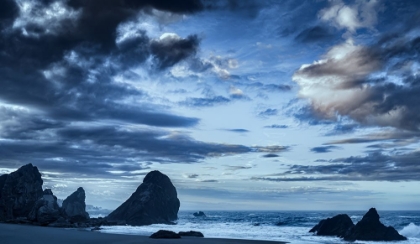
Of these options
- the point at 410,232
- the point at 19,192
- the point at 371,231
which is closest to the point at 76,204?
the point at 19,192

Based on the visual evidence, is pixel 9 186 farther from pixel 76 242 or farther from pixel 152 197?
pixel 76 242

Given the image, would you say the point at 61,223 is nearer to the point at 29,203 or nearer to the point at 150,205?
the point at 29,203

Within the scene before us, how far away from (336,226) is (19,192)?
235ft

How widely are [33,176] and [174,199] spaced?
52544mm

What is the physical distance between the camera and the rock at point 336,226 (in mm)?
60969

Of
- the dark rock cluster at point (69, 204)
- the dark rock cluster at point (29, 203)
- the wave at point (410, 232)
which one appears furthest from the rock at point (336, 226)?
the dark rock cluster at point (29, 203)

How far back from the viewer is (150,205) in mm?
110875

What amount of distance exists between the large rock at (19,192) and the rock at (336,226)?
67411 mm

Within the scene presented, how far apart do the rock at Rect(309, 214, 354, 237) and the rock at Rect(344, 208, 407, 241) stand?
410 cm

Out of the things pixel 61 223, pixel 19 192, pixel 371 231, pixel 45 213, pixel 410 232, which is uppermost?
pixel 19 192

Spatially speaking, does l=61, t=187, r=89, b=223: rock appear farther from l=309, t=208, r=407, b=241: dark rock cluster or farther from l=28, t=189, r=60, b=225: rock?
l=309, t=208, r=407, b=241: dark rock cluster

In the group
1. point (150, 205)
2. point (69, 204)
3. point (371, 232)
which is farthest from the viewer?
point (69, 204)

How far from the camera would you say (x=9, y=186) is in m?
88.1

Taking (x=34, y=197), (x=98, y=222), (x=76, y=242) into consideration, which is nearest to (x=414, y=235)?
(x=76, y=242)
